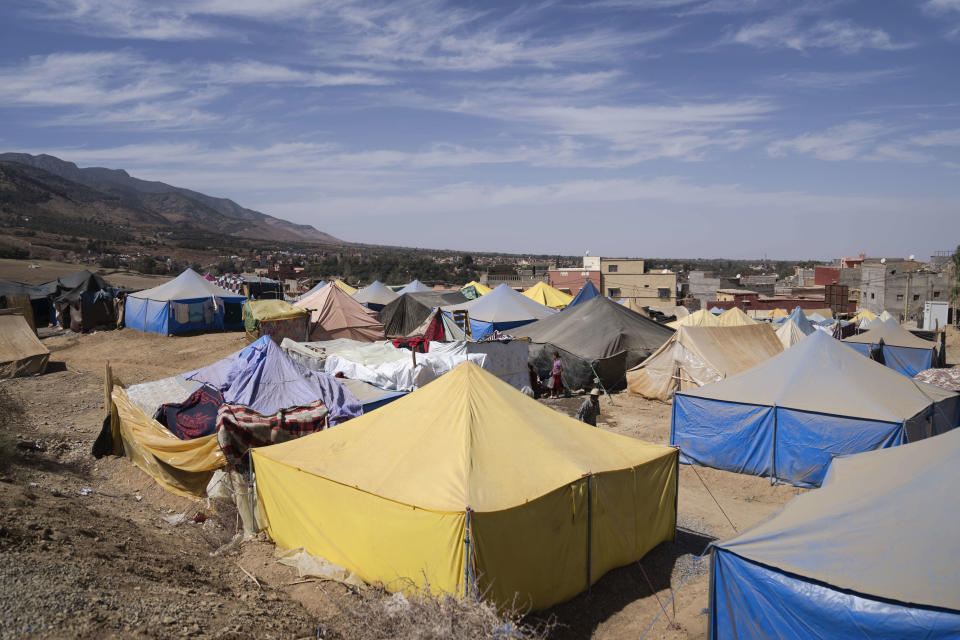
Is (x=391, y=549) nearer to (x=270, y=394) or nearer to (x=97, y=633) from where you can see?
(x=97, y=633)

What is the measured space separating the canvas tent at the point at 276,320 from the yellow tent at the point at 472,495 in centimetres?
1396

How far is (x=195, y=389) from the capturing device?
10836 mm

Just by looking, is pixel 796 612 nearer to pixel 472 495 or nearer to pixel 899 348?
pixel 472 495

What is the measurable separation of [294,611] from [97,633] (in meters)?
1.67

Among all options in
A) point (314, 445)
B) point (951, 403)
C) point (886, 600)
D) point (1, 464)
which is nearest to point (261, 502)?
point (314, 445)

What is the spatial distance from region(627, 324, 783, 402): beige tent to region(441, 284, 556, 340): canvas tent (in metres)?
6.92

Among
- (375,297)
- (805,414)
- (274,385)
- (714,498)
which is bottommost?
(714,498)

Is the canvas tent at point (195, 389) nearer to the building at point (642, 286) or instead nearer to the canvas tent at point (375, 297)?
the canvas tent at point (375, 297)

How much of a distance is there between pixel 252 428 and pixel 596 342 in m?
11.9

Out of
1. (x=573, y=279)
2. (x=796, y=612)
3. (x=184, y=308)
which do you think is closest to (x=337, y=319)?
(x=184, y=308)

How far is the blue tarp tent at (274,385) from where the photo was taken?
32.1 ft

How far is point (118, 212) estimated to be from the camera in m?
126

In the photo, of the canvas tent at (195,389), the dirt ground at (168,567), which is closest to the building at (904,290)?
the dirt ground at (168,567)

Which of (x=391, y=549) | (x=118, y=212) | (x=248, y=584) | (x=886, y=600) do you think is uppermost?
(x=118, y=212)
